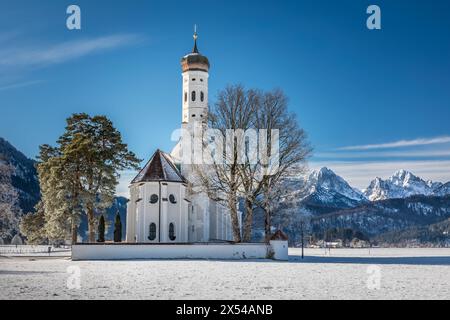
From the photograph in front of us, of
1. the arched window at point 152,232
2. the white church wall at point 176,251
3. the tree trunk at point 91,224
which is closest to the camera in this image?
the white church wall at point 176,251

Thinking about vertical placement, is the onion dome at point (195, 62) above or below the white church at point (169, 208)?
above

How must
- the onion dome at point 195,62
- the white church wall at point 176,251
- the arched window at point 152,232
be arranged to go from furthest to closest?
1. the onion dome at point 195,62
2. the arched window at point 152,232
3. the white church wall at point 176,251

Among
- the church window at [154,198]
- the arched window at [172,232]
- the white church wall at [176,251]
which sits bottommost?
the white church wall at [176,251]

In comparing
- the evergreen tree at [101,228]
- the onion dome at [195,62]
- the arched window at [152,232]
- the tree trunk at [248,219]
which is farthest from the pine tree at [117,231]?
the onion dome at [195,62]

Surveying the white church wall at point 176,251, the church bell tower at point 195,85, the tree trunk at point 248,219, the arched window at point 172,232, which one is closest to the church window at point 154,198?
the arched window at point 172,232

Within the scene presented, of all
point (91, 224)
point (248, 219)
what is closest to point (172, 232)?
point (91, 224)

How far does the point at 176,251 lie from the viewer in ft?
141

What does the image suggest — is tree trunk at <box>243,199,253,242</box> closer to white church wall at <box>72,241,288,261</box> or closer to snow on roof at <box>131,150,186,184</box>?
white church wall at <box>72,241,288,261</box>

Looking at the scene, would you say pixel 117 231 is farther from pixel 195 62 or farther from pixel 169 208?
pixel 195 62

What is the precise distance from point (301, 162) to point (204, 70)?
21.1 m

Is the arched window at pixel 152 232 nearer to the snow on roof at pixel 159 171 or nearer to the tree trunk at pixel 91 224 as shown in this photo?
the snow on roof at pixel 159 171

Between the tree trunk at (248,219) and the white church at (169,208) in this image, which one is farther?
the white church at (169,208)

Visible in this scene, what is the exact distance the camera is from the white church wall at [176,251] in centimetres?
4200
